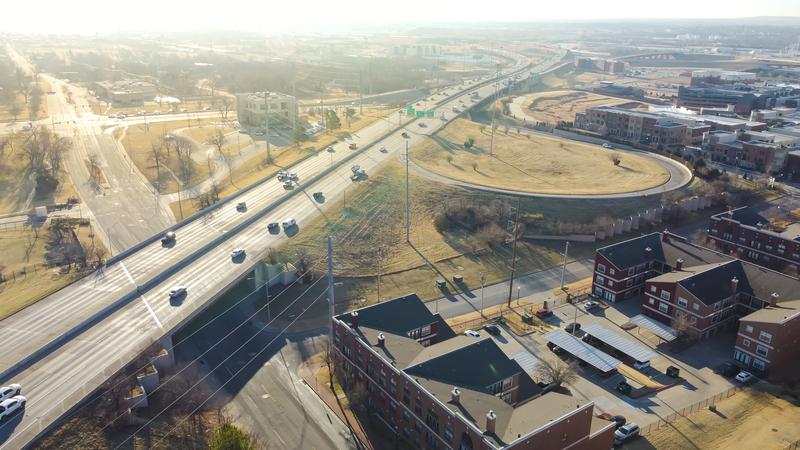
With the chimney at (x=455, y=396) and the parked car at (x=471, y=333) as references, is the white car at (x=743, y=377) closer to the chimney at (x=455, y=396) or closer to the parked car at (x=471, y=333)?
the parked car at (x=471, y=333)

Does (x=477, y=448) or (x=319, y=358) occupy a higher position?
(x=477, y=448)

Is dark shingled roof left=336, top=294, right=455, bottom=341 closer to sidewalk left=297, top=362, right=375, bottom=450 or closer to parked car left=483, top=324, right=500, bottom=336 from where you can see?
sidewalk left=297, top=362, right=375, bottom=450

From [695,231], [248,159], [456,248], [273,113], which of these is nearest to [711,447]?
[456,248]

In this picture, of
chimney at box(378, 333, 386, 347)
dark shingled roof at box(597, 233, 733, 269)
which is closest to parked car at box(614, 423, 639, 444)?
chimney at box(378, 333, 386, 347)

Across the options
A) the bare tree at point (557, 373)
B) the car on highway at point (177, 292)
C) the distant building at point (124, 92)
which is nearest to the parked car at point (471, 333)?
the bare tree at point (557, 373)

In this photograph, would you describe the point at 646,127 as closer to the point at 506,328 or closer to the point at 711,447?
the point at 506,328
